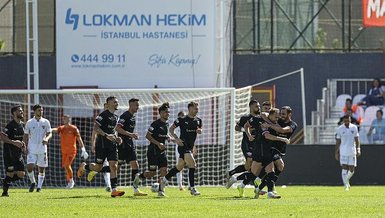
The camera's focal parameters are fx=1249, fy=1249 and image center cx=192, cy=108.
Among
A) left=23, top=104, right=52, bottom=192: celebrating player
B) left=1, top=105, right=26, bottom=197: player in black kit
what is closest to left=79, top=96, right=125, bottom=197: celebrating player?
left=1, top=105, right=26, bottom=197: player in black kit

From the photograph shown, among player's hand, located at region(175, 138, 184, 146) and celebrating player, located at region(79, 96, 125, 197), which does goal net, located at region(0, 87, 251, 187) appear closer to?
player's hand, located at region(175, 138, 184, 146)

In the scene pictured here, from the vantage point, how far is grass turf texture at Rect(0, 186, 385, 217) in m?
20.7

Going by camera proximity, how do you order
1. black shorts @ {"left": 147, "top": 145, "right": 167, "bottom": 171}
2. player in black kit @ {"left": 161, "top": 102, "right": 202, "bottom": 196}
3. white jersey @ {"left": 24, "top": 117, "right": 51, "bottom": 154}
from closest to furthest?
player in black kit @ {"left": 161, "top": 102, "right": 202, "bottom": 196} < black shorts @ {"left": 147, "top": 145, "right": 167, "bottom": 171} < white jersey @ {"left": 24, "top": 117, "right": 51, "bottom": 154}

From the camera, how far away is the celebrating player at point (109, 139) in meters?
26.9

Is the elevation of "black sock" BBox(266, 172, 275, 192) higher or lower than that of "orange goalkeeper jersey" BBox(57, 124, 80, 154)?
lower

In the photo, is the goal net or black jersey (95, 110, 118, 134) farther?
the goal net

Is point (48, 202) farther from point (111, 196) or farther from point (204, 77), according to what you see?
point (204, 77)

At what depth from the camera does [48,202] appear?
24.4m

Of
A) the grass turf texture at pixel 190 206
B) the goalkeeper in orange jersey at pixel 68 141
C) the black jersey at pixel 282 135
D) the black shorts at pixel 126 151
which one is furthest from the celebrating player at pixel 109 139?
the goalkeeper in orange jersey at pixel 68 141

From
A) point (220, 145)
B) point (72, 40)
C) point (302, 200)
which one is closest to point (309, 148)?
point (220, 145)

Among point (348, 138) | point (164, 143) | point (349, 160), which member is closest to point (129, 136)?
point (164, 143)

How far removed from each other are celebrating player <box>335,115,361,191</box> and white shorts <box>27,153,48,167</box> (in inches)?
309

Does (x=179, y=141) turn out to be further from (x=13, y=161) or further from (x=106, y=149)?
(x=13, y=161)

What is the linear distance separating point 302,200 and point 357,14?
72.7ft
